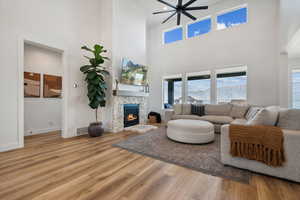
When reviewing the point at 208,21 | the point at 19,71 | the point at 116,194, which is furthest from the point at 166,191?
the point at 208,21

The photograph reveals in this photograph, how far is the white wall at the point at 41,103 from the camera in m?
3.45

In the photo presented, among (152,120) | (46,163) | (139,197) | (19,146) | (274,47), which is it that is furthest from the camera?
(152,120)

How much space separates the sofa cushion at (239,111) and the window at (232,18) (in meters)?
3.00

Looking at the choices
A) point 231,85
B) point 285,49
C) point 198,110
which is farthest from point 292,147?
point 231,85

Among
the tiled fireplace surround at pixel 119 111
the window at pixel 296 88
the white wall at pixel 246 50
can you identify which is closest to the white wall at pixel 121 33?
the tiled fireplace surround at pixel 119 111

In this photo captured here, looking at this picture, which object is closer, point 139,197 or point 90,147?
point 139,197

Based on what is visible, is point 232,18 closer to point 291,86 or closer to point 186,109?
point 291,86

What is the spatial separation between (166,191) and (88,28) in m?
4.39

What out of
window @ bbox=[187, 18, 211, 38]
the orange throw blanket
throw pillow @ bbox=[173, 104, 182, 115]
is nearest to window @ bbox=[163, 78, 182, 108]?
throw pillow @ bbox=[173, 104, 182, 115]

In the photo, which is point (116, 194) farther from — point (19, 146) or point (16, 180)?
point (19, 146)

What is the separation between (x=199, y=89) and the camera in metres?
5.25

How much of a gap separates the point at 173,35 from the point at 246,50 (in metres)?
3.02

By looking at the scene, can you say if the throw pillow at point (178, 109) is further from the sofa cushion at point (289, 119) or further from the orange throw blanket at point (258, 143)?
the sofa cushion at point (289, 119)

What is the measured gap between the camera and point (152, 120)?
18.4 feet
